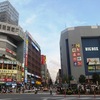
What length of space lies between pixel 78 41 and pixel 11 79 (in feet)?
177

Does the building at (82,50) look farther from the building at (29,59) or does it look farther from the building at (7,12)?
the building at (7,12)

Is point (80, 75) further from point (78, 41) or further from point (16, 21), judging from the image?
point (16, 21)

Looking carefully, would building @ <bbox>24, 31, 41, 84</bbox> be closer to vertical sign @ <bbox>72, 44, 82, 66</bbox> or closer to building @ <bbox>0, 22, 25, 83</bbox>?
building @ <bbox>0, 22, 25, 83</bbox>

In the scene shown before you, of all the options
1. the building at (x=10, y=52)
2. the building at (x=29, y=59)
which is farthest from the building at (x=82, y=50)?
the building at (x=10, y=52)

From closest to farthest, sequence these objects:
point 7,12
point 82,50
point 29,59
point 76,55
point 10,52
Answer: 1. point 10,52
2. point 7,12
3. point 29,59
4. point 76,55
5. point 82,50

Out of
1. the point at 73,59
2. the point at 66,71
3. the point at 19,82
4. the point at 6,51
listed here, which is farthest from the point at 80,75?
the point at 6,51

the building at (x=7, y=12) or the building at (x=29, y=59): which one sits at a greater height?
the building at (x=7, y=12)

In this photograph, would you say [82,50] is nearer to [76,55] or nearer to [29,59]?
[76,55]

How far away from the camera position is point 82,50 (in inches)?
4486

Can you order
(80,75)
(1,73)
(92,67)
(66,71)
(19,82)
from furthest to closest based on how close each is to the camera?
1. (66,71)
2. (92,67)
3. (80,75)
4. (19,82)
5. (1,73)

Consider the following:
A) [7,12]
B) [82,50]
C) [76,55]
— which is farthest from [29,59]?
[82,50]

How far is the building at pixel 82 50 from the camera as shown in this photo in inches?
4353

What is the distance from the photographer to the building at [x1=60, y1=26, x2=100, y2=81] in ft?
363

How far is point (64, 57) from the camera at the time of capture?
125812 mm
